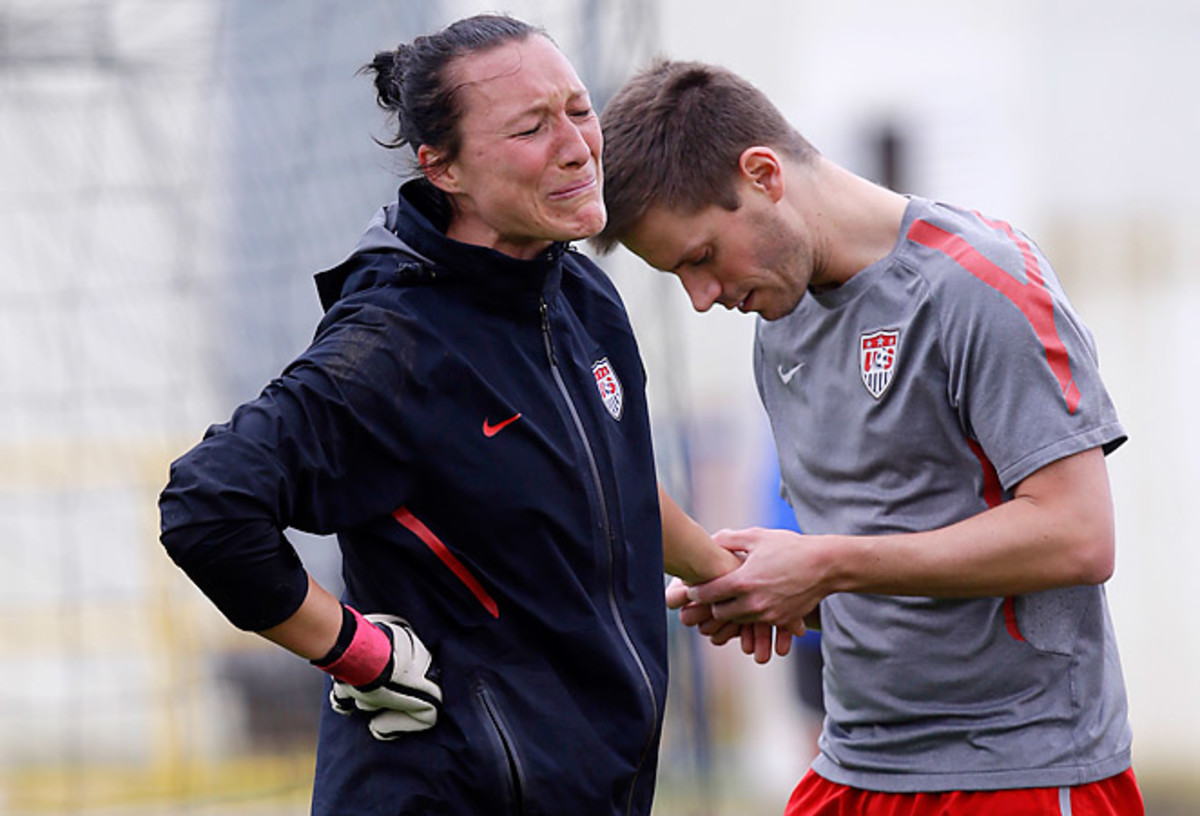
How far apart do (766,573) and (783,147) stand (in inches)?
25.9

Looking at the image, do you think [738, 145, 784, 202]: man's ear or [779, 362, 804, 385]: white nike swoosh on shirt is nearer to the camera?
[738, 145, 784, 202]: man's ear

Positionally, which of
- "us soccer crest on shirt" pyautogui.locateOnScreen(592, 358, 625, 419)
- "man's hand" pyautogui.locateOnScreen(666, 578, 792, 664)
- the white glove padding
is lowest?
A: "man's hand" pyautogui.locateOnScreen(666, 578, 792, 664)

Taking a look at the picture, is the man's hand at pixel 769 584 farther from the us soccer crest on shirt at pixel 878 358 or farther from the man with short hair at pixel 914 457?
the us soccer crest on shirt at pixel 878 358

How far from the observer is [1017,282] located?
2.45 meters

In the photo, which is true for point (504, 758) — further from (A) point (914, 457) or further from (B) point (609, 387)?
(A) point (914, 457)

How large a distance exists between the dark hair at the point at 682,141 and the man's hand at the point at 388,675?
0.74m

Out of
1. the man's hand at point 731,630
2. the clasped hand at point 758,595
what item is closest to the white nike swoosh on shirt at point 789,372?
the clasped hand at point 758,595

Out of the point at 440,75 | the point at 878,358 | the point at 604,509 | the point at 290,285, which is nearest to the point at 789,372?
the point at 878,358

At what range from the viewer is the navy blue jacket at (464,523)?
2.14 meters

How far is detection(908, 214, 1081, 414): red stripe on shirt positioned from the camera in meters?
2.41

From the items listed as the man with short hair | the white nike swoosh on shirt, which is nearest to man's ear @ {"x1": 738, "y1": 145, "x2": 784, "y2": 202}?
the man with short hair

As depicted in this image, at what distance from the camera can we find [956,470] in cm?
255

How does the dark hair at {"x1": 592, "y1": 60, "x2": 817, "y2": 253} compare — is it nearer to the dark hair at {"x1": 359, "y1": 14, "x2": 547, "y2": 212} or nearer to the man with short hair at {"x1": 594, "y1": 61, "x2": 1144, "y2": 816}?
the man with short hair at {"x1": 594, "y1": 61, "x2": 1144, "y2": 816}

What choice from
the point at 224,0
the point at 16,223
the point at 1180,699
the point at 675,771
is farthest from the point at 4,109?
the point at 1180,699
